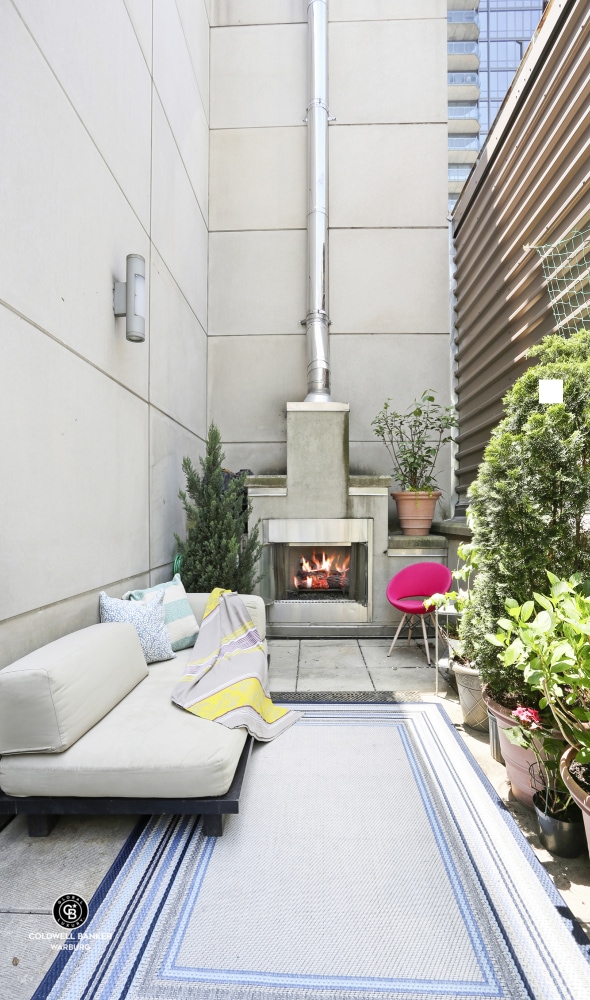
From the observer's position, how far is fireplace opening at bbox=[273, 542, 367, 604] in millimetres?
4988

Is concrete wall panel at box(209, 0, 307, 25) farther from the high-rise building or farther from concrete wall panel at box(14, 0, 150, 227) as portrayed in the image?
the high-rise building

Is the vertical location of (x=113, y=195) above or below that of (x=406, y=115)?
below

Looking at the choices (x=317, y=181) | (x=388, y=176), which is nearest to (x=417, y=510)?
(x=317, y=181)

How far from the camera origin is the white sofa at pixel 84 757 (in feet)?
6.03

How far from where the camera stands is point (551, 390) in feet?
7.23

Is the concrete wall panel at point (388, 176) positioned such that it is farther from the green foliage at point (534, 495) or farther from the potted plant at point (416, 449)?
the green foliage at point (534, 495)

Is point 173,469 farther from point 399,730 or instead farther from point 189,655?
point 399,730

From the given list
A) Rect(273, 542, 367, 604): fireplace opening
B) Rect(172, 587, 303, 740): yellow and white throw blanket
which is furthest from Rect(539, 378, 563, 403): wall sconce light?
Rect(273, 542, 367, 604): fireplace opening

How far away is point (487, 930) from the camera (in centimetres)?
154

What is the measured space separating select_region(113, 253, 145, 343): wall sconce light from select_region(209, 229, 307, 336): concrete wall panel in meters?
2.74

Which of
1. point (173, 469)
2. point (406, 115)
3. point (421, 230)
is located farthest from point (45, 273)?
point (406, 115)

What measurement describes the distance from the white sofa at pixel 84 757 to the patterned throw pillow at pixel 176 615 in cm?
104

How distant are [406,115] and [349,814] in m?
6.45

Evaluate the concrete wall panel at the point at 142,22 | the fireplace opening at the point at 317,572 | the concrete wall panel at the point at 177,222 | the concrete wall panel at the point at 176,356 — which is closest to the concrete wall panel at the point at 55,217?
the concrete wall panel at the point at 176,356
